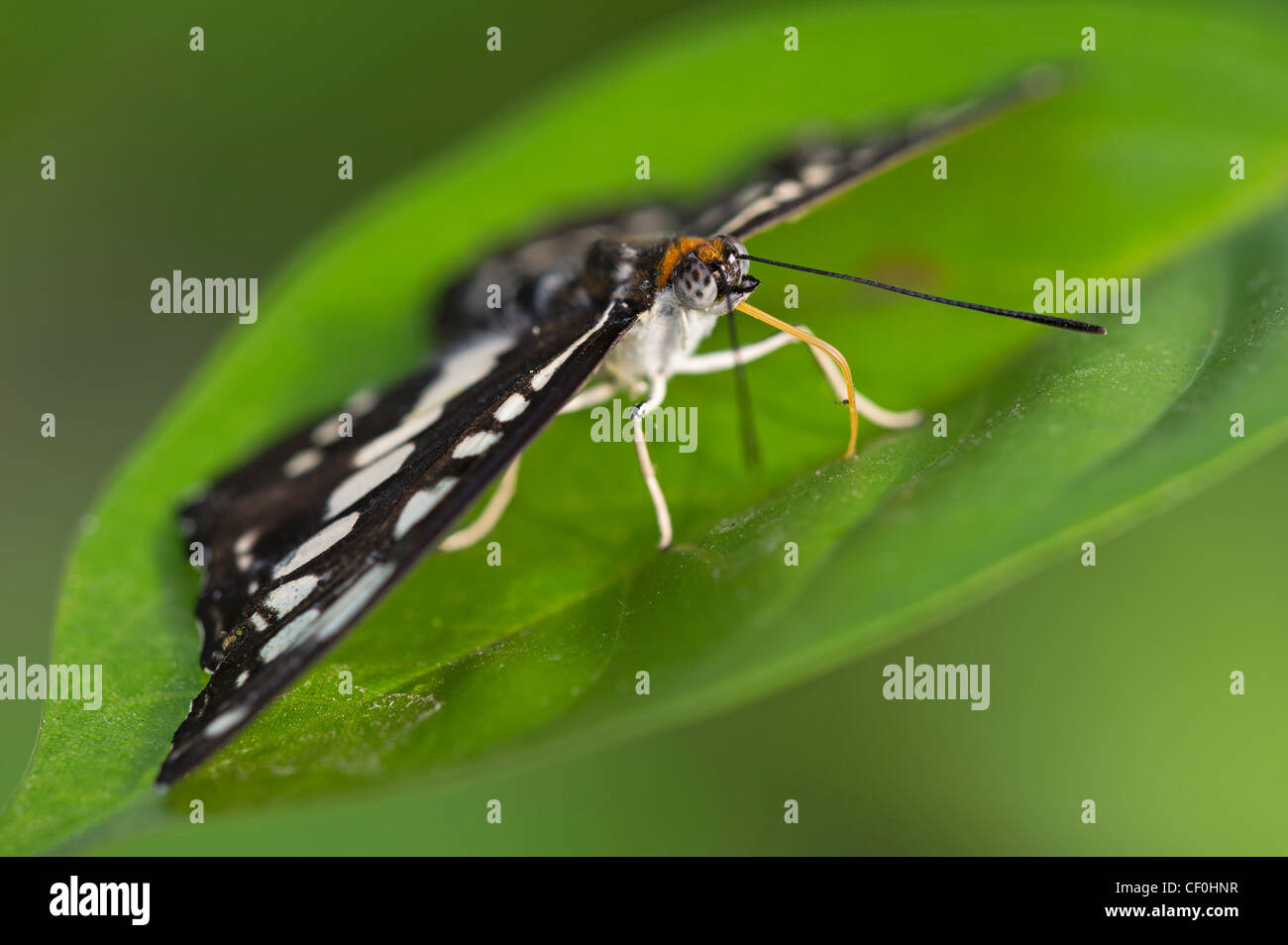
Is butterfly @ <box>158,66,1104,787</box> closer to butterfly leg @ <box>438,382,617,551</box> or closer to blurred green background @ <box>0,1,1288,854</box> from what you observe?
butterfly leg @ <box>438,382,617,551</box>

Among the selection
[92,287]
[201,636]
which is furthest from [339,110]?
[201,636]

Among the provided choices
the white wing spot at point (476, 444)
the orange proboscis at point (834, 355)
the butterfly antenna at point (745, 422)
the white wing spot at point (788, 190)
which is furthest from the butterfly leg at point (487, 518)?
the white wing spot at point (788, 190)

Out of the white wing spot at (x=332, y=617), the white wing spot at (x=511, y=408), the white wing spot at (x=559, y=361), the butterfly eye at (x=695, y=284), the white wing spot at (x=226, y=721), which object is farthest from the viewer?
the butterfly eye at (x=695, y=284)

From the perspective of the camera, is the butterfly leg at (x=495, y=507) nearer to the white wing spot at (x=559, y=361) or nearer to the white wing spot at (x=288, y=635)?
the white wing spot at (x=559, y=361)

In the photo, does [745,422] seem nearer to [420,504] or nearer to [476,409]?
[476,409]

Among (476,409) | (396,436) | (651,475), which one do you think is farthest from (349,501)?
(651,475)

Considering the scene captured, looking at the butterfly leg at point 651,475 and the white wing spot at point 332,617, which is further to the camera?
the butterfly leg at point 651,475

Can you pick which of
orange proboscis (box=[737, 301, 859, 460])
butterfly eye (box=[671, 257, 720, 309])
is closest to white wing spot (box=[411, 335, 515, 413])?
butterfly eye (box=[671, 257, 720, 309])
